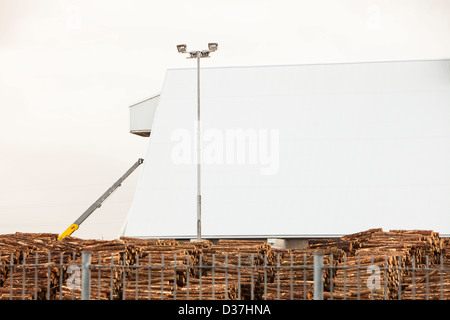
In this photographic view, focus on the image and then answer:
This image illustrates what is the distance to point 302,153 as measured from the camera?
32188 millimetres

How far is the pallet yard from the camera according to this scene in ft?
41.6

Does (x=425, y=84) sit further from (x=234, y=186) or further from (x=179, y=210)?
(x=179, y=210)

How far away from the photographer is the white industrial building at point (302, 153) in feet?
101

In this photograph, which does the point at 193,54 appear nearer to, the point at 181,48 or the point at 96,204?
the point at 181,48

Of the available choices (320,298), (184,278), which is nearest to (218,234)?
(184,278)

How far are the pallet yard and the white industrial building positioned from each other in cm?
1173

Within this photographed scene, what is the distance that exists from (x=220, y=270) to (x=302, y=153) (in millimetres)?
18325

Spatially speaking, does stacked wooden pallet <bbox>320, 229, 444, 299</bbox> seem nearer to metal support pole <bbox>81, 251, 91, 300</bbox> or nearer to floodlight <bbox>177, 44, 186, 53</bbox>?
metal support pole <bbox>81, 251, 91, 300</bbox>

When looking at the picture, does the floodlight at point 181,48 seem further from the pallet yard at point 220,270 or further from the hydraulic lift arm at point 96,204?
the hydraulic lift arm at point 96,204

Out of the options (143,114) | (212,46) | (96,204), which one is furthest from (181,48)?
(96,204)

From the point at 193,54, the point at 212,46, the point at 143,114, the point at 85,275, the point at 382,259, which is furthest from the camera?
the point at 143,114

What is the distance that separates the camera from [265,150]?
32.6 m

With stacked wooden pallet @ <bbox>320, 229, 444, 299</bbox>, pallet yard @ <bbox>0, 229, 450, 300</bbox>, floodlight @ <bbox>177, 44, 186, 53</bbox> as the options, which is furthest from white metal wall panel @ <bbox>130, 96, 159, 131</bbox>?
stacked wooden pallet @ <bbox>320, 229, 444, 299</bbox>

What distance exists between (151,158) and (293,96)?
8.69m
